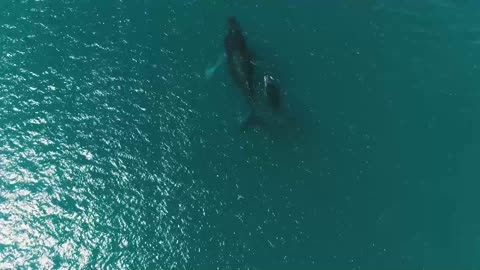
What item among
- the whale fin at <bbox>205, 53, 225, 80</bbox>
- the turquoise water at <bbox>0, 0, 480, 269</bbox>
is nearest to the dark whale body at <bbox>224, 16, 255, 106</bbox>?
the whale fin at <bbox>205, 53, 225, 80</bbox>

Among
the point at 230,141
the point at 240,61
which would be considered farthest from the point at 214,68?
the point at 230,141

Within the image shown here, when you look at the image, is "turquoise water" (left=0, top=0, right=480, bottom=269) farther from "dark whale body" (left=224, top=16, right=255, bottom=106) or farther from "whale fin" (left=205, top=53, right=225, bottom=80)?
"dark whale body" (left=224, top=16, right=255, bottom=106)

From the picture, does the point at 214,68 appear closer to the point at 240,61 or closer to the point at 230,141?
the point at 240,61

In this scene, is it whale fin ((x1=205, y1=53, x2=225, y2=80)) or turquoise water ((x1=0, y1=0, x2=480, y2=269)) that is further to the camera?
whale fin ((x1=205, y1=53, x2=225, y2=80))

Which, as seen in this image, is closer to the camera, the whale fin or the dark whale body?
the dark whale body

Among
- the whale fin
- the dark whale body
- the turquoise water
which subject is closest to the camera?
the turquoise water

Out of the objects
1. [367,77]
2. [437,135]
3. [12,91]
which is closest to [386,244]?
[437,135]

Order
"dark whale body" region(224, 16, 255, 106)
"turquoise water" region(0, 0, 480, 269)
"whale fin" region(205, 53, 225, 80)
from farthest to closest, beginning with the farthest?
1. "whale fin" region(205, 53, 225, 80)
2. "dark whale body" region(224, 16, 255, 106)
3. "turquoise water" region(0, 0, 480, 269)

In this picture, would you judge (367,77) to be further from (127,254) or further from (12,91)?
(12,91)
